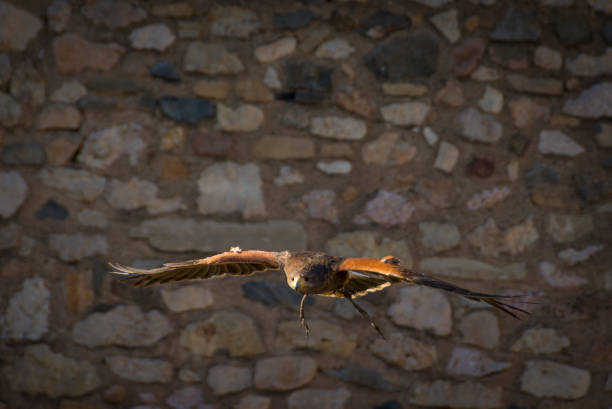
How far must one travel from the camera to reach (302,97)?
9.70 feet

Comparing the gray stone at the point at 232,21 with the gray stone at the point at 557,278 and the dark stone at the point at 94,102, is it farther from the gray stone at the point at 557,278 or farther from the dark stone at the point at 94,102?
the gray stone at the point at 557,278

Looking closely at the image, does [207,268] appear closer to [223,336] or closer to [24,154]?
[223,336]

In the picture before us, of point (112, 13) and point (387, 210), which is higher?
point (112, 13)

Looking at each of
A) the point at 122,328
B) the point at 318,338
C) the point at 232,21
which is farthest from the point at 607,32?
the point at 122,328

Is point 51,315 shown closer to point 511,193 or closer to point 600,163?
point 511,193

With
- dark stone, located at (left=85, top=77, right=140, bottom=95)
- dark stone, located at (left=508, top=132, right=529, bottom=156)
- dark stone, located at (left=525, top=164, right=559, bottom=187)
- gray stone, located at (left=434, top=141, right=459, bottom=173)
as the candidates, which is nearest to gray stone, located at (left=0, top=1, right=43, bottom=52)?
dark stone, located at (left=85, top=77, right=140, bottom=95)

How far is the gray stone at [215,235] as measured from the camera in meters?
2.88

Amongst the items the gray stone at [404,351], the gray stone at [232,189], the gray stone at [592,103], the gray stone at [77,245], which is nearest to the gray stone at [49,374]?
the gray stone at [77,245]

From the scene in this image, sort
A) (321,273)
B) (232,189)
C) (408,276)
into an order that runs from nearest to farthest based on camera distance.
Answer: (408,276), (321,273), (232,189)

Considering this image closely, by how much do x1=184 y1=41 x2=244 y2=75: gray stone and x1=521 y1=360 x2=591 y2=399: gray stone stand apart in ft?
7.08

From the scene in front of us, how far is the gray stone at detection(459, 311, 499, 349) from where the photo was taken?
2.99 metres

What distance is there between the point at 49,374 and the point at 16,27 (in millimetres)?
1718

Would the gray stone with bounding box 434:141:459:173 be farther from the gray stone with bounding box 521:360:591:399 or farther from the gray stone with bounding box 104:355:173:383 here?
the gray stone with bounding box 104:355:173:383

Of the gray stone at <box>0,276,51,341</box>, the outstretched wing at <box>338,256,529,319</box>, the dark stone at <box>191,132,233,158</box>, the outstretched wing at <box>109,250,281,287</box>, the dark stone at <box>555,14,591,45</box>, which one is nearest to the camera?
the outstretched wing at <box>338,256,529,319</box>
